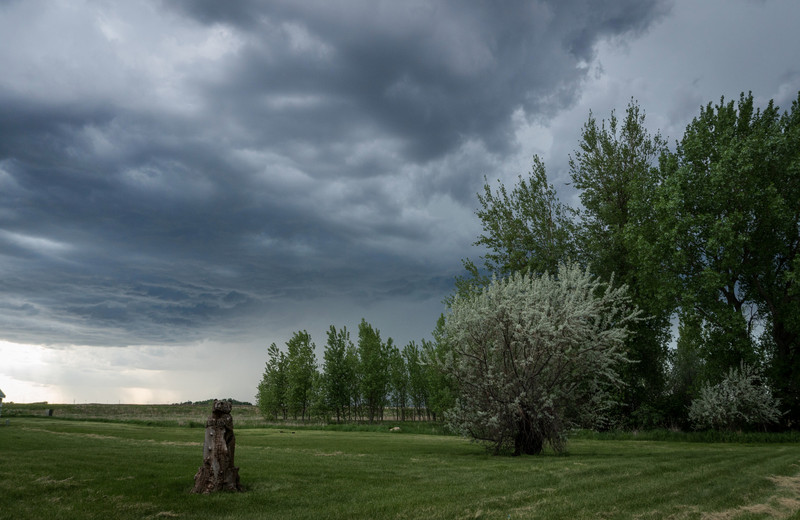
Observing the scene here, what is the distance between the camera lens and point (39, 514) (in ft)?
30.1

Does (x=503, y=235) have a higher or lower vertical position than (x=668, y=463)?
higher

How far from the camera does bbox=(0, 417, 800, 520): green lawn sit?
30.6 feet

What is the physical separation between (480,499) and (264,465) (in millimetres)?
7961

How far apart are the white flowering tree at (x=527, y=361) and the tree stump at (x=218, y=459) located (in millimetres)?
10164

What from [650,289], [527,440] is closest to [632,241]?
[650,289]

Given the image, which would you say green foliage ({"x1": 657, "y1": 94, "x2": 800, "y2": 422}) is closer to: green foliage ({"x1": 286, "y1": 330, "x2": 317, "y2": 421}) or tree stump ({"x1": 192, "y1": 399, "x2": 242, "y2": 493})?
tree stump ({"x1": 192, "y1": 399, "x2": 242, "y2": 493})

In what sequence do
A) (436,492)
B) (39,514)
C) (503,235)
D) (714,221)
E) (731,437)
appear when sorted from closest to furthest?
1. (39,514)
2. (436,492)
3. (731,437)
4. (714,221)
5. (503,235)

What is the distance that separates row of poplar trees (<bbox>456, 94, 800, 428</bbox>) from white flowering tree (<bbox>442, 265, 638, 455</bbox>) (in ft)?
24.6

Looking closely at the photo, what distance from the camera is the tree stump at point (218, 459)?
11.1 m

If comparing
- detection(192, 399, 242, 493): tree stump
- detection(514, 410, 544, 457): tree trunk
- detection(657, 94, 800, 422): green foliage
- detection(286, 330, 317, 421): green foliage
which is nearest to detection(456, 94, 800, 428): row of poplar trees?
detection(657, 94, 800, 422): green foliage

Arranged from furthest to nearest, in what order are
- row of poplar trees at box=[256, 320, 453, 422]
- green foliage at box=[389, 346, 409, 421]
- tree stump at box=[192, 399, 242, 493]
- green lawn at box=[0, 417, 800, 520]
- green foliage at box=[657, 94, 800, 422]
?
green foliage at box=[389, 346, 409, 421]
row of poplar trees at box=[256, 320, 453, 422]
green foliage at box=[657, 94, 800, 422]
tree stump at box=[192, 399, 242, 493]
green lawn at box=[0, 417, 800, 520]

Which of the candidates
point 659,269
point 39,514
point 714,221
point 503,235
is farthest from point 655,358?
point 39,514

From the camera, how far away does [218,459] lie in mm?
11258

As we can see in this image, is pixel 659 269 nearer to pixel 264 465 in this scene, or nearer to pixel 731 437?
pixel 731 437
